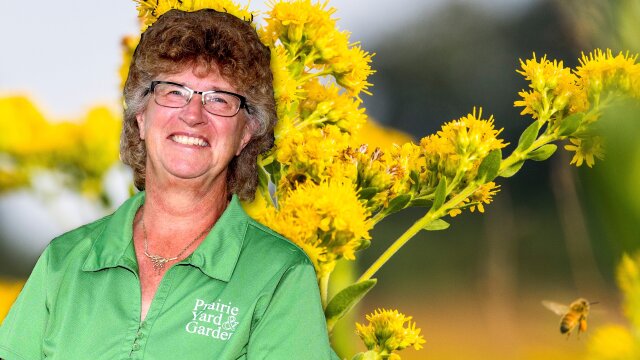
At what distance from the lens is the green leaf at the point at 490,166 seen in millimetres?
Result: 926

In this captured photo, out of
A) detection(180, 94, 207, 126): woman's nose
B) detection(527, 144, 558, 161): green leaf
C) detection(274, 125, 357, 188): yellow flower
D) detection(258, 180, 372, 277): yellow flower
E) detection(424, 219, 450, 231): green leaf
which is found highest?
detection(527, 144, 558, 161): green leaf

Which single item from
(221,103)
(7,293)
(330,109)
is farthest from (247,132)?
(7,293)

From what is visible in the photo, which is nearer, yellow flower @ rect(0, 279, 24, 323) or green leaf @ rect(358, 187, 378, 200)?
green leaf @ rect(358, 187, 378, 200)

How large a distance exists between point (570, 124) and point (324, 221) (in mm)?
291

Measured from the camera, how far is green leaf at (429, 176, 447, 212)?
93cm

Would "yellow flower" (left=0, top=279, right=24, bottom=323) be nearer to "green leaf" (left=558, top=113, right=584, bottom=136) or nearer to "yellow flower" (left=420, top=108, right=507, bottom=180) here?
"yellow flower" (left=420, top=108, right=507, bottom=180)

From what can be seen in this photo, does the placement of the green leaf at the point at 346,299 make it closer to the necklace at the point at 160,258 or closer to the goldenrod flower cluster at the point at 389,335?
the goldenrod flower cluster at the point at 389,335

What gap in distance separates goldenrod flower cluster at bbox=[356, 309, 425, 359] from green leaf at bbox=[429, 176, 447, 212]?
125mm

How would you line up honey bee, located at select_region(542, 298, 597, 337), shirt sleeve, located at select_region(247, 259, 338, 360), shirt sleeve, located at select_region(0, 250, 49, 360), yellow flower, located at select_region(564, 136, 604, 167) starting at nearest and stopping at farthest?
shirt sleeve, located at select_region(247, 259, 338, 360) → shirt sleeve, located at select_region(0, 250, 49, 360) → yellow flower, located at select_region(564, 136, 604, 167) → honey bee, located at select_region(542, 298, 597, 337)

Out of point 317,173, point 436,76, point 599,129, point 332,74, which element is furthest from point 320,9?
point 436,76

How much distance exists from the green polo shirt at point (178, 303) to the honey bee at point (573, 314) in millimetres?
447

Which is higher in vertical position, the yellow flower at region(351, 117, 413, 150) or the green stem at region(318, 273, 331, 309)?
the yellow flower at region(351, 117, 413, 150)

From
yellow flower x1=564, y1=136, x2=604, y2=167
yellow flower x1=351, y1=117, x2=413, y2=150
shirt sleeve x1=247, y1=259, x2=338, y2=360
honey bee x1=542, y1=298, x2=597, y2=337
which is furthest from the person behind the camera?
yellow flower x1=351, y1=117, x2=413, y2=150

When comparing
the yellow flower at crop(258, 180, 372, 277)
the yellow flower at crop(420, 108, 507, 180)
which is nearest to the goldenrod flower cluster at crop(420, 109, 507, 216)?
the yellow flower at crop(420, 108, 507, 180)
